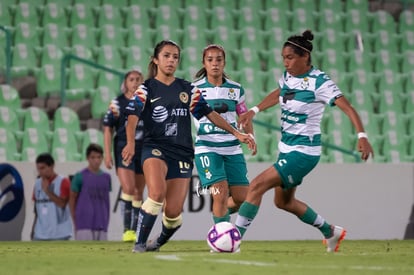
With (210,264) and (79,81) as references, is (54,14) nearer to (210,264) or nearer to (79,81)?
(79,81)

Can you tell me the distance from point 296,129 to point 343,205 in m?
5.98

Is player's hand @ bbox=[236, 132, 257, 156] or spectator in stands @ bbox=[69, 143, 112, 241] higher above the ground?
player's hand @ bbox=[236, 132, 257, 156]

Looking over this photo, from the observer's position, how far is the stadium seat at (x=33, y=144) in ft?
50.7

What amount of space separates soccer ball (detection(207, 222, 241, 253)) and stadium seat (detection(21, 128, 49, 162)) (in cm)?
651

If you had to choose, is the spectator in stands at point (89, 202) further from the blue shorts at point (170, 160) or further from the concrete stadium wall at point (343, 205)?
the blue shorts at point (170, 160)

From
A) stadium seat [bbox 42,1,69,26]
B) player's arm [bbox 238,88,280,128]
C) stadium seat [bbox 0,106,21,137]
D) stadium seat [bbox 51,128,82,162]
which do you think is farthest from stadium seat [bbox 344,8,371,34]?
player's arm [bbox 238,88,280,128]

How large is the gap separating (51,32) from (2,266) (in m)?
10.3

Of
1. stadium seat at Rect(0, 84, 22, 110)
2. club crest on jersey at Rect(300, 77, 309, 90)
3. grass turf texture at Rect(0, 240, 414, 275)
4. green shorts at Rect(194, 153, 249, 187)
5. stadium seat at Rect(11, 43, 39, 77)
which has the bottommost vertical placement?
grass turf texture at Rect(0, 240, 414, 275)

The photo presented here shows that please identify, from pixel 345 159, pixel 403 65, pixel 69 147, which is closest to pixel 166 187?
pixel 69 147

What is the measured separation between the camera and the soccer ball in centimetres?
935

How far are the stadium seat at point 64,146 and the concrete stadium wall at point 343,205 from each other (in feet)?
5.62

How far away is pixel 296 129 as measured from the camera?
9906 mm

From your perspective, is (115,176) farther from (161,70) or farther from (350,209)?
(161,70)

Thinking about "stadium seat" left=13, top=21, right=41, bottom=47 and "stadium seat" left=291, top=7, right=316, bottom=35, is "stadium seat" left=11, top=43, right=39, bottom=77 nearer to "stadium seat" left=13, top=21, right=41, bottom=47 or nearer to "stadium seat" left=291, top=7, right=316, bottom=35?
"stadium seat" left=13, top=21, right=41, bottom=47
